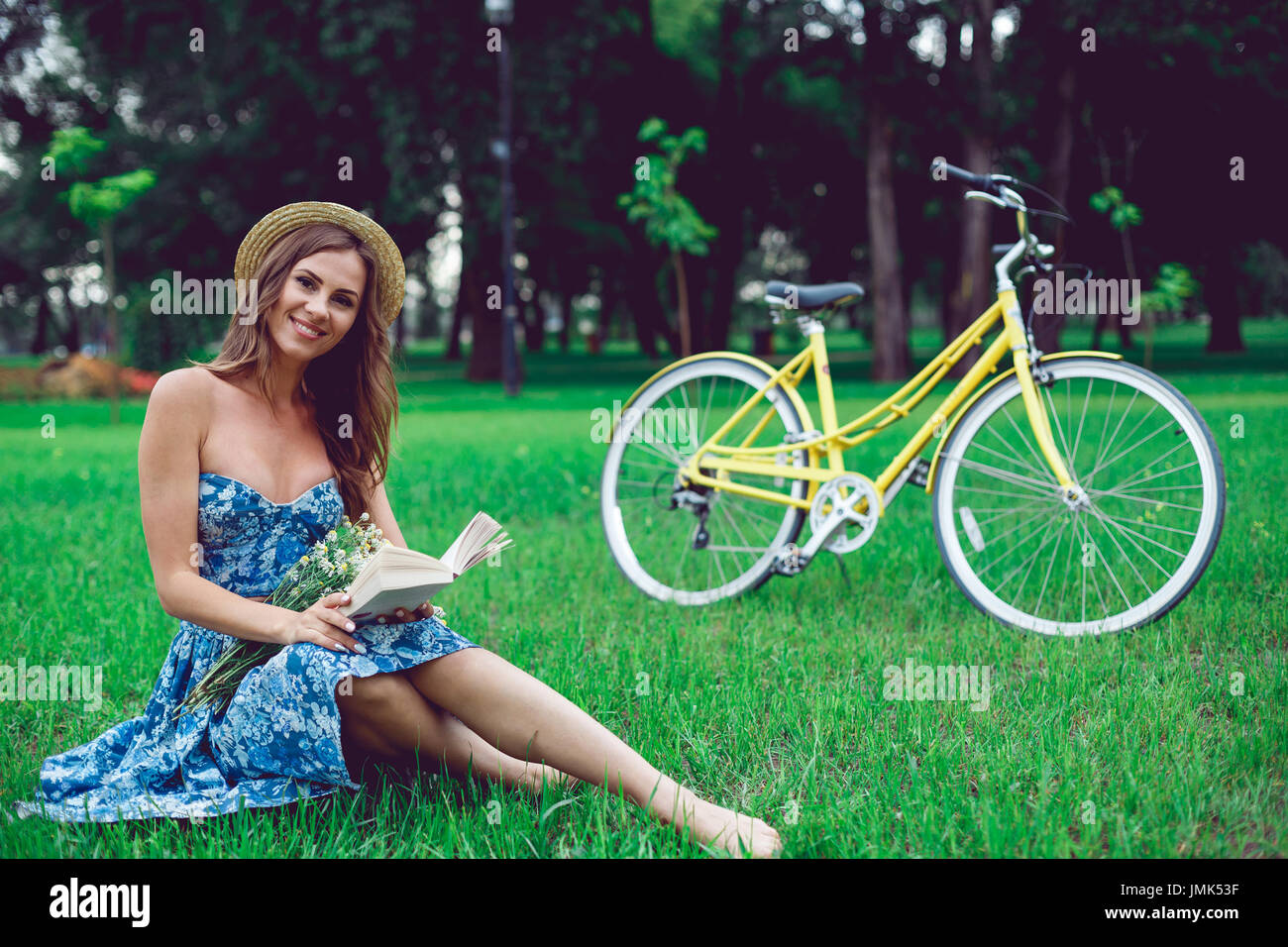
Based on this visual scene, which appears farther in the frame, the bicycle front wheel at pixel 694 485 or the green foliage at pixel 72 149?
the green foliage at pixel 72 149

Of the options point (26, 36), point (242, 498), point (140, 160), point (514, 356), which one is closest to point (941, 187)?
point (514, 356)

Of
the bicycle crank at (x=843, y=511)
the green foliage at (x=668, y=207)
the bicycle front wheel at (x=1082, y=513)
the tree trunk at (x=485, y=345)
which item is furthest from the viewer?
the tree trunk at (x=485, y=345)

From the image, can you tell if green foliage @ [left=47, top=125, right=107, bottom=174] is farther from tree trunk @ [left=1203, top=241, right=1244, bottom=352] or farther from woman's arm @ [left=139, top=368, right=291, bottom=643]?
tree trunk @ [left=1203, top=241, right=1244, bottom=352]

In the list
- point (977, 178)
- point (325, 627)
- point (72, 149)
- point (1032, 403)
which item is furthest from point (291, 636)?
point (72, 149)

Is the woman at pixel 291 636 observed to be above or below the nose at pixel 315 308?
below

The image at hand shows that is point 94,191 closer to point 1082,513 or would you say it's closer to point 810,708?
point 1082,513

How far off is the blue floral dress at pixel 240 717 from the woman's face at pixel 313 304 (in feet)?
1.12

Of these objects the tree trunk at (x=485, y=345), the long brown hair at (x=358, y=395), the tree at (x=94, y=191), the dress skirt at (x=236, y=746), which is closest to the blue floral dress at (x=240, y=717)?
the dress skirt at (x=236, y=746)

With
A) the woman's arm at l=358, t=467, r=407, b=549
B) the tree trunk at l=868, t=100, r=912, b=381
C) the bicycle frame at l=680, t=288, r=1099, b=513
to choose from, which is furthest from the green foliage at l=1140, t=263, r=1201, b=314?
the woman's arm at l=358, t=467, r=407, b=549

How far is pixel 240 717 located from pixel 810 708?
147 cm

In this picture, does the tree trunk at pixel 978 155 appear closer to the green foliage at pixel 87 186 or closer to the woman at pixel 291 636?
the green foliage at pixel 87 186

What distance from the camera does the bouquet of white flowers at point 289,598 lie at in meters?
2.26

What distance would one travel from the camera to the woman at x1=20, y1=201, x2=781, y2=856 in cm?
209
